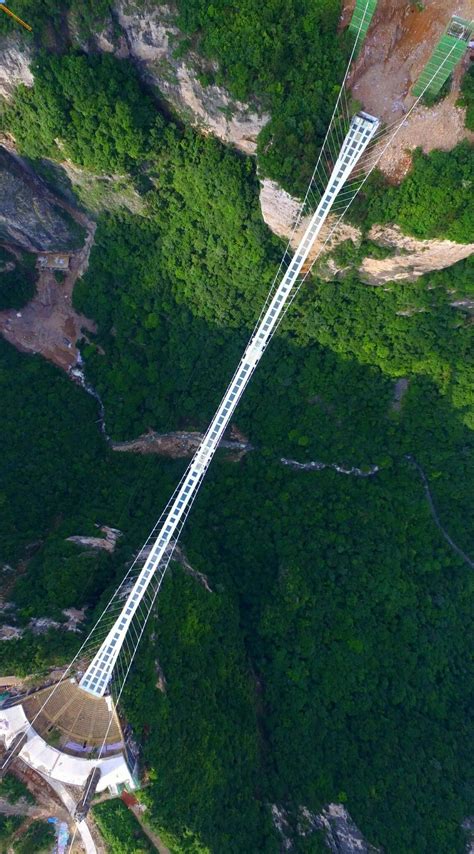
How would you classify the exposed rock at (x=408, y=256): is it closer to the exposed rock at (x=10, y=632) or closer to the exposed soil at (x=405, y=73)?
the exposed soil at (x=405, y=73)

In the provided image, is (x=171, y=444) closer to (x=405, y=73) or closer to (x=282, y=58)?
(x=282, y=58)

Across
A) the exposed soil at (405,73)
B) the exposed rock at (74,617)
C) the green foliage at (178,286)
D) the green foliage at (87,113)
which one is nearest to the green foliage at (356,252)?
the exposed soil at (405,73)

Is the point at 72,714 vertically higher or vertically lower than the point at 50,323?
lower

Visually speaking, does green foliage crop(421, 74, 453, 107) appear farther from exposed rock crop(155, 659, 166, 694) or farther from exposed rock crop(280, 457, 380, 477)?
exposed rock crop(155, 659, 166, 694)

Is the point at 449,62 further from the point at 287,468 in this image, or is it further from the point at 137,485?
the point at 137,485

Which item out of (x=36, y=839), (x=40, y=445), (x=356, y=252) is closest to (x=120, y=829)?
(x=36, y=839)
